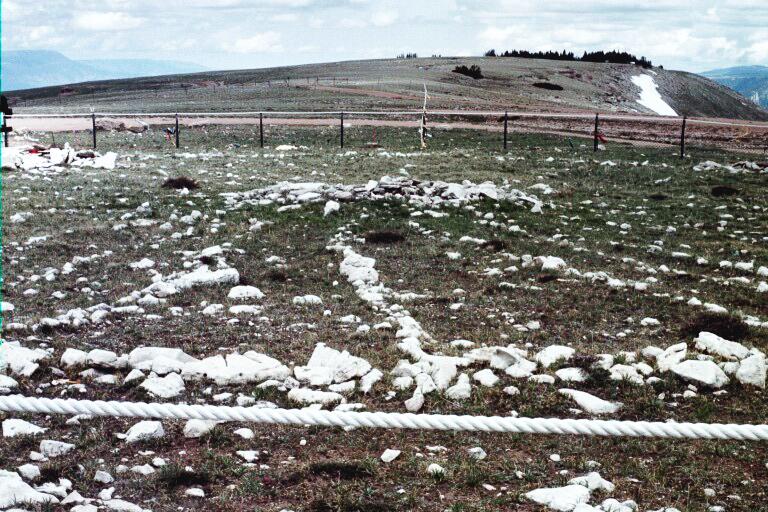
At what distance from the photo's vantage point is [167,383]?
6.45 meters

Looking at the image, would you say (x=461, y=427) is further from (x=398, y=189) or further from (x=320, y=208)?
(x=398, y=189)

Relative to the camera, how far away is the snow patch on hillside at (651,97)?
8394cm

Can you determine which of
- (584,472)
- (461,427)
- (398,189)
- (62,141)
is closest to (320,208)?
(398,189)

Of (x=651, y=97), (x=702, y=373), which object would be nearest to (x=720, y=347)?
(x=702, y=373)

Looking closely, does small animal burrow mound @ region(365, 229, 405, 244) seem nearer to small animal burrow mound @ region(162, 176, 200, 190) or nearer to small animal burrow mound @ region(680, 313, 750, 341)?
small animal burrow mound @ region(680, 313, 750, 341)

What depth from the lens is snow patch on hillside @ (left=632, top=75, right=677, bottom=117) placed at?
3305 inches

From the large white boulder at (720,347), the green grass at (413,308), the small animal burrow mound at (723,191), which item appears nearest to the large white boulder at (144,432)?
the green grass at (413,308)

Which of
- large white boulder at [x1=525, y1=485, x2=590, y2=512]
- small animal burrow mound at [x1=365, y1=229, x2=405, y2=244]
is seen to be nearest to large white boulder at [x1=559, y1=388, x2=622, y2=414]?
large white boulder at [x1=525, y1=485, x2=590, y2=512]

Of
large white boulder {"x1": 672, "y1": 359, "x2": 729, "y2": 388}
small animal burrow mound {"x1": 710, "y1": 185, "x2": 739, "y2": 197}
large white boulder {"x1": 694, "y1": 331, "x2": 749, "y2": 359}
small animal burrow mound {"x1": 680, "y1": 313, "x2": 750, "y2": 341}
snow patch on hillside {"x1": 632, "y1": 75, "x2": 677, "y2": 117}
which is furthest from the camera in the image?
snow patch on hillside {"x1": 632, "y1": 75, "x2": 677, "y2": 117}

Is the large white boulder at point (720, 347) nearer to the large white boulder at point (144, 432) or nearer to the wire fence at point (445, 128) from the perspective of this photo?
the large white boulder at point (144, 432)

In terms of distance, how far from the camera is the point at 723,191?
18.1m

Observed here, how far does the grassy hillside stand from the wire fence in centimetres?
861

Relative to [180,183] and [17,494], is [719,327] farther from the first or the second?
[180,183]

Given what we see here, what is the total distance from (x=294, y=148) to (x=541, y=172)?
361 inches
